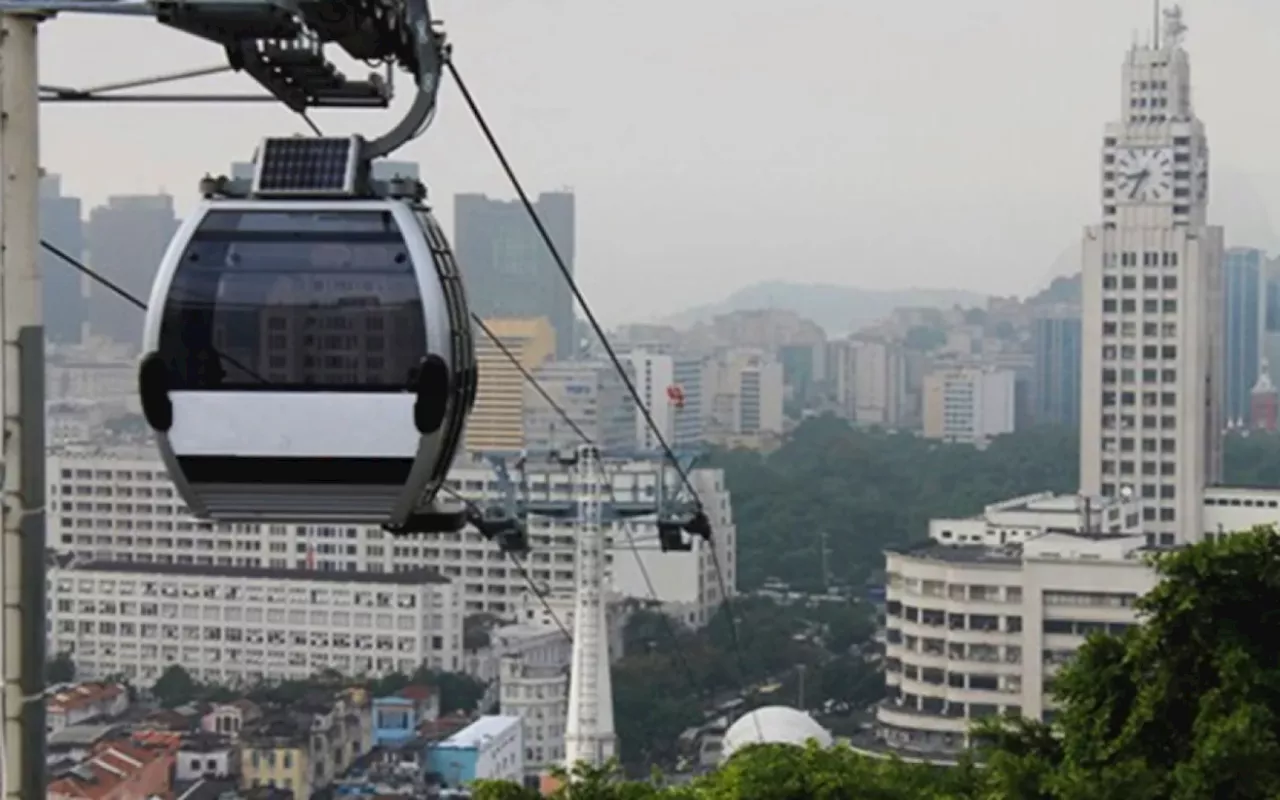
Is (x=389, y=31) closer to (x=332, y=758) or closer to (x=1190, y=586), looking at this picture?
(x=1190, y=586)

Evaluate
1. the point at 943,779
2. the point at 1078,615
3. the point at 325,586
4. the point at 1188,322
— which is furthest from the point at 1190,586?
the point at 325,586

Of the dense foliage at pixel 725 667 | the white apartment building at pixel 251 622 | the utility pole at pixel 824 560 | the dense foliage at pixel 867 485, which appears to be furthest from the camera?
the dense foliage at pixel 867 485

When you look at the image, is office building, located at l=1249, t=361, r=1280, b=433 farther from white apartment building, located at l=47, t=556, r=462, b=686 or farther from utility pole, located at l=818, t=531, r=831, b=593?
white apartment building, located at l=47, t=556, r=462, b=686

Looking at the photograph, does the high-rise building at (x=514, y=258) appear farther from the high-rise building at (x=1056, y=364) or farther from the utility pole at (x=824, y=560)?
the utility pole at (x=824, y=560)

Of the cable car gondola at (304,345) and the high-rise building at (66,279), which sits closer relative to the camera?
the cable car gondola at (304,345)

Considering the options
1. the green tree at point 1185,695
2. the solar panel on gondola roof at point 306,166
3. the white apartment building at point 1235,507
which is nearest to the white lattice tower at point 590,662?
the green tree at point 1185,695

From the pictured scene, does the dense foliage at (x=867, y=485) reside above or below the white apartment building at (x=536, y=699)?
above

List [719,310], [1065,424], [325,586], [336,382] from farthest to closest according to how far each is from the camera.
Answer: [719,310] < [1065,424] < [325,586] < [336,382]
